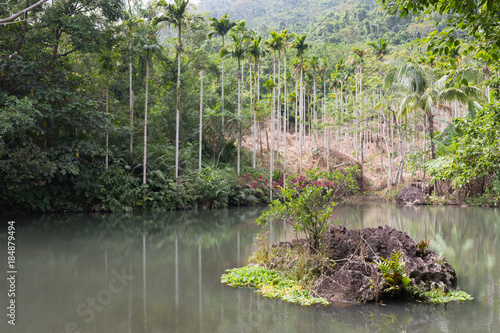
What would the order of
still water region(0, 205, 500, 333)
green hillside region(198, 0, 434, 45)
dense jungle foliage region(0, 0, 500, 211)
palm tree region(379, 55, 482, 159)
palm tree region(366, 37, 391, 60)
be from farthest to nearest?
green hillside region(198, 0, 434, 45)
palm tree region(366, 37, 391, 60)
palm tree region(379, 55, 482, 159)
dense jungle foliage region(0, 0, 500, 211)
still water region(0, 205, 500, 333)

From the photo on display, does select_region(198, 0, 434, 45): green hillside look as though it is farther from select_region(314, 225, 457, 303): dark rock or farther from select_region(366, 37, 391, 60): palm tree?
select_region(314, 225, 457, 303): dark rock

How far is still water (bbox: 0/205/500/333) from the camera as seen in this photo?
444 cm

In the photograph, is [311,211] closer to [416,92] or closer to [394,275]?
[394,275]

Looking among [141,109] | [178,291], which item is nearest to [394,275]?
[178,291]

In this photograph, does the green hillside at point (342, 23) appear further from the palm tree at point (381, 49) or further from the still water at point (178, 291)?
the still water at point (178, 291)

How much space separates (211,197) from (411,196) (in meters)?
12.9

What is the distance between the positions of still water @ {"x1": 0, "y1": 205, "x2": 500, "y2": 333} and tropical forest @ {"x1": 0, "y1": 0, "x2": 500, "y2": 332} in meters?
0.04

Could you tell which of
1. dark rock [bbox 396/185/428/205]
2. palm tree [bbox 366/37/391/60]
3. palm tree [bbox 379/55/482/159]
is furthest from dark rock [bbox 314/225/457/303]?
palm tree [bbox 366/37/391/60]

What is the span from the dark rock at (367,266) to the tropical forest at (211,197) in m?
0.03

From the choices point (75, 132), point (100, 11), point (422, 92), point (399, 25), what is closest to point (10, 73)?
point (75, 132)

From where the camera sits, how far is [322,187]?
21.0ft

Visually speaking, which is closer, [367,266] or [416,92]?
[367,266]

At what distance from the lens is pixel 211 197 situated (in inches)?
814

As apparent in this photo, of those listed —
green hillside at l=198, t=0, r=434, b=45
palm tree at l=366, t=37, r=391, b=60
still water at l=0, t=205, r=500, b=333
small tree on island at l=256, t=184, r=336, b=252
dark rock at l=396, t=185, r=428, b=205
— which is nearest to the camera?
still water at l=0, t=205, r=500, b=333
